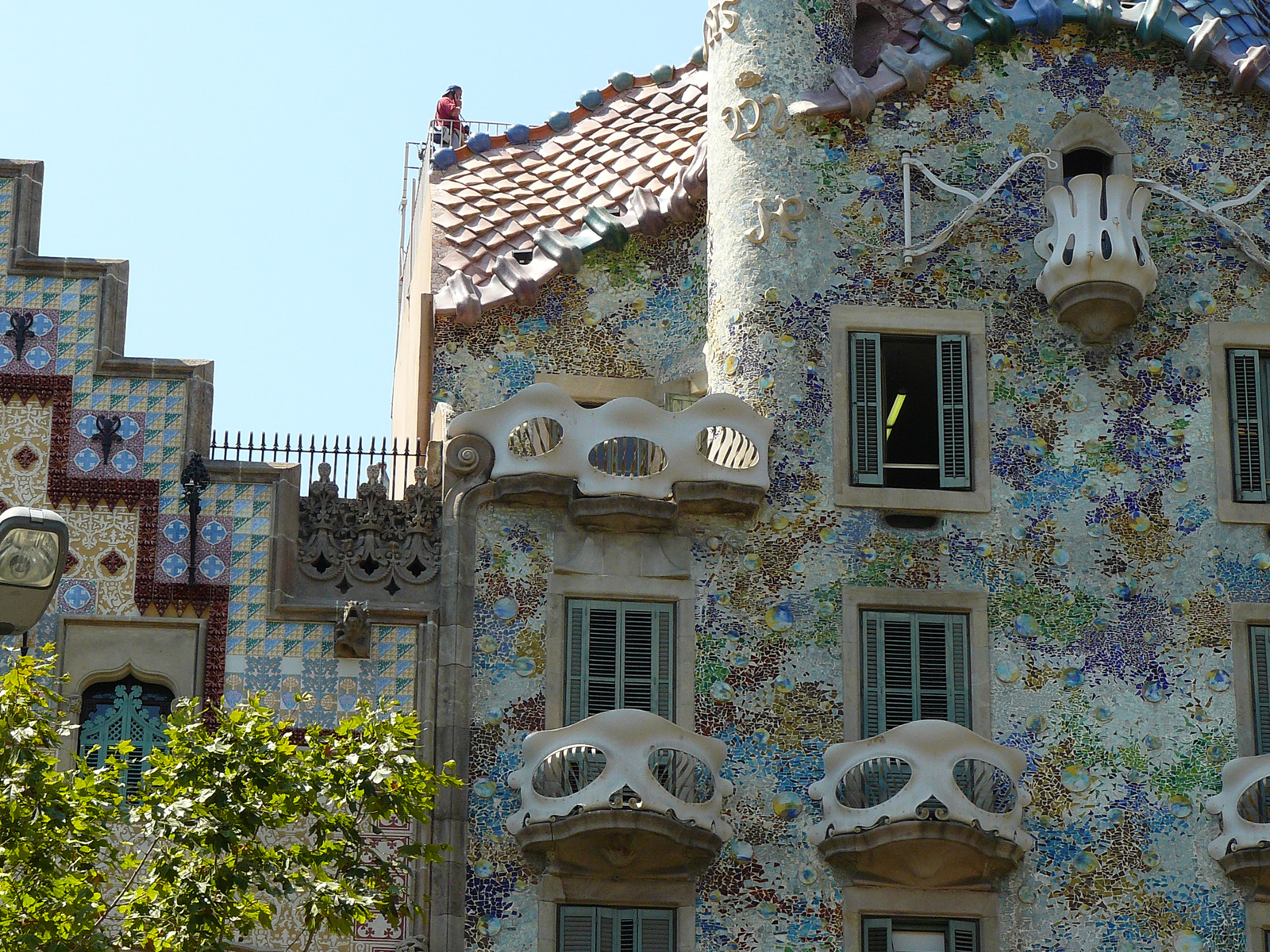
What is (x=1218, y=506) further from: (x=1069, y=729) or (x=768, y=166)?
(x=768, y=166)

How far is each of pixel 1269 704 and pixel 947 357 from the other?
4449 mm

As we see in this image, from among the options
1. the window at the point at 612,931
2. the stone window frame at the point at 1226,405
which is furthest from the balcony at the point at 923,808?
the stone window frame at the point at 1226,405

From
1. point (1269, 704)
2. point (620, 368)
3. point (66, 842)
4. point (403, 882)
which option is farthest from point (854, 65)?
point (66, 842)

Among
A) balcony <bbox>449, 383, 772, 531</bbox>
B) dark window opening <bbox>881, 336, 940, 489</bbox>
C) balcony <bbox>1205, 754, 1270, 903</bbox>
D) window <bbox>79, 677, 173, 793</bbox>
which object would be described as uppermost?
dark window opening <bbox>881, 336, 940, 489</bbox>

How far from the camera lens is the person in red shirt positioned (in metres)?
34.2

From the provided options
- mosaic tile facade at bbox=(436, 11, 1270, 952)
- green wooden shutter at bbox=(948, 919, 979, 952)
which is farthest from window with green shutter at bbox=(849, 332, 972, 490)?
green wooden shutter at bbox=(948, 919, 979, 952)

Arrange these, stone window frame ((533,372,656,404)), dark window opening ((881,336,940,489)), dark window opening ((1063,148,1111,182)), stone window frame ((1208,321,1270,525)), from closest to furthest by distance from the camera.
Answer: stone window frame ((1208,321,1270,525))
dark window opening ((881,336,940,489))
dark window opening ((1063,148,1111,182))
stone window frame ((533,372,656,404))

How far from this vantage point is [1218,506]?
2783 cm

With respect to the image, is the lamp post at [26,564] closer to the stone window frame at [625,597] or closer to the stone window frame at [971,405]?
the stone window frame at [625,597]

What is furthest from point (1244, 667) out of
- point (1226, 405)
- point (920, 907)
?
point (920, 907)

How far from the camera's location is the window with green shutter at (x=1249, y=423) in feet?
91.9

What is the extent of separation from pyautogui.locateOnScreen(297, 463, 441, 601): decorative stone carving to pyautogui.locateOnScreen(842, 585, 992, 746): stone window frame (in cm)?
382

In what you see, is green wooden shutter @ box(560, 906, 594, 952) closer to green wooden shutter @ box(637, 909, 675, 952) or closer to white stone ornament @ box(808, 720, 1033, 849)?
green wooden shutter @ box(637, 909, 675, 952)

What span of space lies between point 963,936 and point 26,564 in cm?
1088
